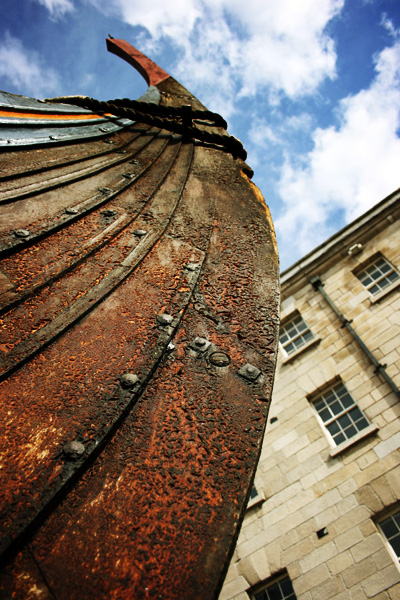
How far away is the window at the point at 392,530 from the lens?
19.6 feet

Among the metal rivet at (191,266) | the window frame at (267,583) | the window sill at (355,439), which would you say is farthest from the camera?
the window sill at (355,439)

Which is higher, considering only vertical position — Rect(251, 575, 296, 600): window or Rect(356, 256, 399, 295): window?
Rect(356, 256, 399, 295): window

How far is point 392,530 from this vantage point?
20.3 ft

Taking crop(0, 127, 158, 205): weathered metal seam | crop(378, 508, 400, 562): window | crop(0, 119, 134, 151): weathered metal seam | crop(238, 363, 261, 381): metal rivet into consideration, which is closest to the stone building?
crop(378, 508, 400, 562): window

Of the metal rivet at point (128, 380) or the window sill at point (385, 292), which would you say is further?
the window sill at point (385, 292)

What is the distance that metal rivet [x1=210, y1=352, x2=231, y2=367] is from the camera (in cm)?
98

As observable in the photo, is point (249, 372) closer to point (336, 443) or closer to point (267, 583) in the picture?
point (336, 443)

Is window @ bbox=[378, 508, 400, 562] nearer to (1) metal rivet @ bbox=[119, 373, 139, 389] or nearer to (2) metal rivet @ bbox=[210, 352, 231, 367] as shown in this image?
(2) metal rivet @ bbox=[210, 352, 231, 367]

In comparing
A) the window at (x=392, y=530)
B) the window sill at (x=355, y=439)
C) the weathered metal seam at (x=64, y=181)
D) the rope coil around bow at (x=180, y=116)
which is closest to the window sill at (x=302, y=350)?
the window sill at (x=355, y=439)

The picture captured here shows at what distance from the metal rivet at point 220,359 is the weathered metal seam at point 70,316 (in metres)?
0.42

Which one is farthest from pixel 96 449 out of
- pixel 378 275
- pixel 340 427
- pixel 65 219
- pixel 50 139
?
pixel 378 275

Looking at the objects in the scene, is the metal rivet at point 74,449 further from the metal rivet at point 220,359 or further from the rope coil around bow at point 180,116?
the rope coil around bow at point 180,116

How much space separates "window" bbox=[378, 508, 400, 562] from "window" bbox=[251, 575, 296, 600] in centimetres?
213

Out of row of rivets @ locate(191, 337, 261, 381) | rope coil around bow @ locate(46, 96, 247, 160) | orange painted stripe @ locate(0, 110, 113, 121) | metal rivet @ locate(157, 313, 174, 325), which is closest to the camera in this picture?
row of rivets @ locate(191, 337, 261, 381)
